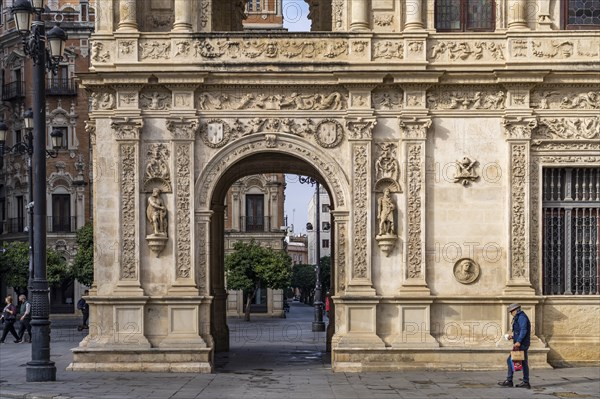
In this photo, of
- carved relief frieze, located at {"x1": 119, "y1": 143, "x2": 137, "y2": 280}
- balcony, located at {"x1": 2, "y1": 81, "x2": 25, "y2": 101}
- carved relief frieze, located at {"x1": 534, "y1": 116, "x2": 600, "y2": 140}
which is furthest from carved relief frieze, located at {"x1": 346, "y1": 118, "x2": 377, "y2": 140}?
balcony, located at {"x1": 2, "y1": 81, "x2": 25, "y2": 101}

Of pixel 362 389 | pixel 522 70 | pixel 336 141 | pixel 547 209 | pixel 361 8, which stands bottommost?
pixel 362 389

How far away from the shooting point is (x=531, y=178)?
79.9ft

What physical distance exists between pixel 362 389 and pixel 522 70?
8236 millimetres

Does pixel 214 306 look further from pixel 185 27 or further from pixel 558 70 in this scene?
pixel 558 70

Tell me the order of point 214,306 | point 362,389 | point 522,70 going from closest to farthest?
point 362,389 < point 522,70 < point 214,306

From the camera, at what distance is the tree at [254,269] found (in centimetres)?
5650

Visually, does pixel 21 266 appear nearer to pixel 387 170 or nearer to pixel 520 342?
pixel 387 170

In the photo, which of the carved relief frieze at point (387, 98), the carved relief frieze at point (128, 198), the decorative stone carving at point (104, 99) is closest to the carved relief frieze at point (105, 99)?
the decorative stone carving at point (104, 99)

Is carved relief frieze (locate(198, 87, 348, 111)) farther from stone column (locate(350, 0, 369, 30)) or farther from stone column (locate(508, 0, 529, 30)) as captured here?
stone column (locate(508, 0, 529, 30))

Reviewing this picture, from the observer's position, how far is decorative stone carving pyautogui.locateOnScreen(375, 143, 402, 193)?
2422cm

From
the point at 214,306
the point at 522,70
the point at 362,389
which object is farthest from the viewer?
the point at 214,306

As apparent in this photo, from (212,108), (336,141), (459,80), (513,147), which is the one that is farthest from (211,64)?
(513,147)

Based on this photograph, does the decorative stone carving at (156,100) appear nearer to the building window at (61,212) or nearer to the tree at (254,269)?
the tree at (254,269)

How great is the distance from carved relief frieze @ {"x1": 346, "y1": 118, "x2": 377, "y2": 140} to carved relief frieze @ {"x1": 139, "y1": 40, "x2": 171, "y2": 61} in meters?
4.40
